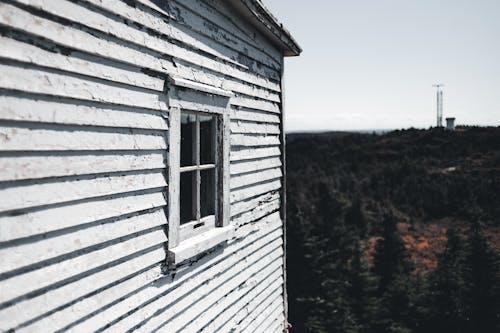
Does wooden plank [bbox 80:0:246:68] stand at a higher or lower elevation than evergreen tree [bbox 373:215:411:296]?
higher

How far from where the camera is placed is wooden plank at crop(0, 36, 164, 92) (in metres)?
2.05

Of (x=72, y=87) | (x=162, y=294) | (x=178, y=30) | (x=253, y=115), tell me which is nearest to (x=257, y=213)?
(x=253, y=115)

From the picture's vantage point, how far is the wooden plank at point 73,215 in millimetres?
2051

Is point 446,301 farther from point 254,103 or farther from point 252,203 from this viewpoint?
point 254,103

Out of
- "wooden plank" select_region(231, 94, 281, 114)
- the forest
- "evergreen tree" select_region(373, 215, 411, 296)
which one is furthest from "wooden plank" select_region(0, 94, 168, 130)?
"evergreen tree" select_region(373, 215, 411, 296)

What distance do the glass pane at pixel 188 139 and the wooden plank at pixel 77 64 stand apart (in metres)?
0.56

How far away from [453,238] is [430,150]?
17.8 meters

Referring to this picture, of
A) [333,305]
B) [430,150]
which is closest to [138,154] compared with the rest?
[333,305]

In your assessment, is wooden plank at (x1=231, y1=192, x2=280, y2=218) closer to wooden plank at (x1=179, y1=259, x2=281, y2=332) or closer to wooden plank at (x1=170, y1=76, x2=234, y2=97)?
wooden plank at (x1=179, y1=259, x2=281, y2=332)

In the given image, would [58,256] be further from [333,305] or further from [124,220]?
[333,305]

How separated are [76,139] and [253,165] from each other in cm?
263

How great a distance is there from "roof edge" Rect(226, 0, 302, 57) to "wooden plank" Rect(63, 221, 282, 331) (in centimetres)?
254

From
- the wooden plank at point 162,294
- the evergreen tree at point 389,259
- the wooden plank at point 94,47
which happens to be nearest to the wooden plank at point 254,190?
the wooden plank at point 162,294

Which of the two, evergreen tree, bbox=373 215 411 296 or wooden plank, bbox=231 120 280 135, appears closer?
wooden plank, bbox=231 120 280 135
